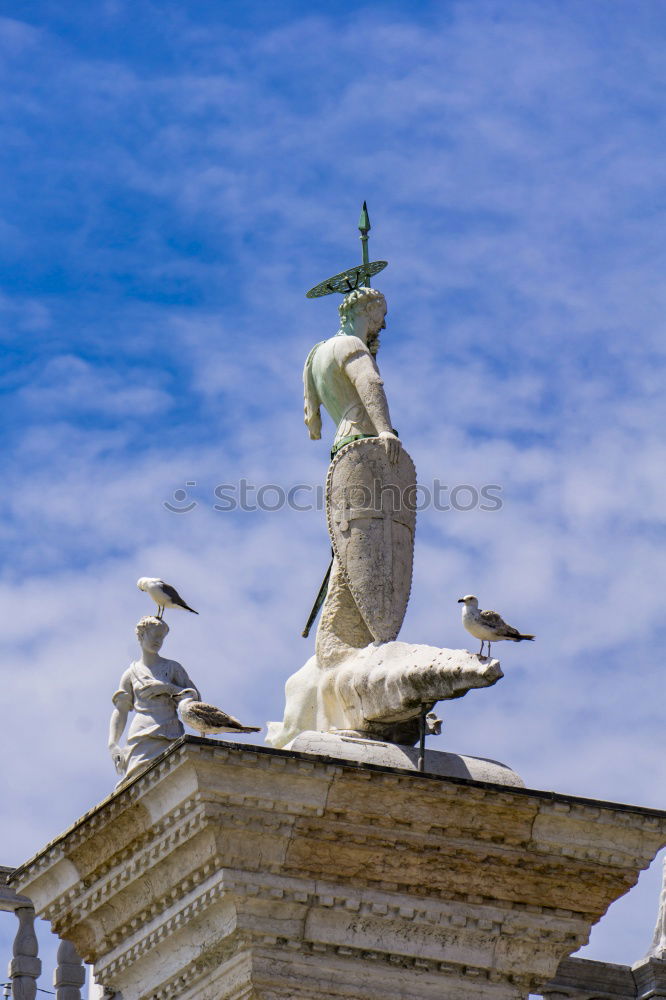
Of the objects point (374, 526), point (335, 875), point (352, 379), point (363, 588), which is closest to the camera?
point (335, 875)

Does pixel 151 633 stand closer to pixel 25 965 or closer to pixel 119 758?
pixel 119 758

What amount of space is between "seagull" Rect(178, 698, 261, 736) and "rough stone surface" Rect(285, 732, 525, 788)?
0.35 m

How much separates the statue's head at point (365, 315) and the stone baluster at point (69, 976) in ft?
14.6

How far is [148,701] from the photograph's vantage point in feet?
42.8

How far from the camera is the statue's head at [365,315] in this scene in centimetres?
1409

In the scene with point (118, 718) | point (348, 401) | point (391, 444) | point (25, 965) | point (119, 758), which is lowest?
point (25, 965)

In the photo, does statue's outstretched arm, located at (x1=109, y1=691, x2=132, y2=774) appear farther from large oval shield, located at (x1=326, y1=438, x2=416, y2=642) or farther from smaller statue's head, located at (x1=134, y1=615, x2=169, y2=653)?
large oval shield, located at (x1=326, y1=438, x2=416, y2=642)

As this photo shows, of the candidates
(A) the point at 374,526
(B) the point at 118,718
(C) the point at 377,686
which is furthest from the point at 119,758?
(A) the point at 374,526

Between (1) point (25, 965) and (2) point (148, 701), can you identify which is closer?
(2) point (148, 701)

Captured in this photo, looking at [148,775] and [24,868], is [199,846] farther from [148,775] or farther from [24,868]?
[24,868]

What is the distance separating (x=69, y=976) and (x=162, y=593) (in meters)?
2.68

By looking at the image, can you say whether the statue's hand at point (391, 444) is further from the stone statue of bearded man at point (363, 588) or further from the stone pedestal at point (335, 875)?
the stone pedestal at point (335, 875)

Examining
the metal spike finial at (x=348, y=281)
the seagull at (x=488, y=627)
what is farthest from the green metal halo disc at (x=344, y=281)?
the seagull at (x=488, y=627)

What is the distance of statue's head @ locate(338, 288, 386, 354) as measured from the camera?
14086 millimetres
